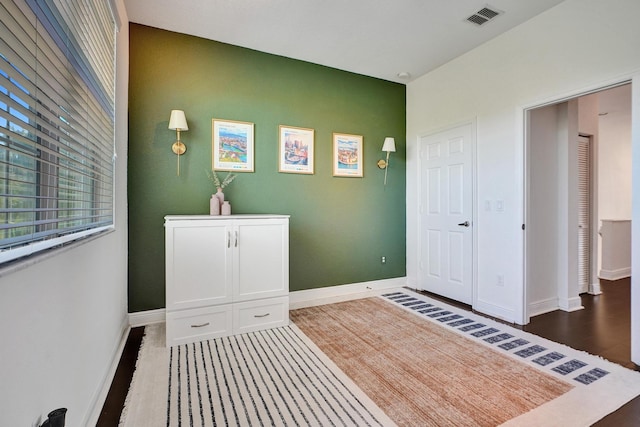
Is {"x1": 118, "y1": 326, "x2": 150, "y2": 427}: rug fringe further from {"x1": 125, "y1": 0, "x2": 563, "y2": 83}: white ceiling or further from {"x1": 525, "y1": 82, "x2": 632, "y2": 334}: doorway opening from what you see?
{"x1": 525, "y1": 82, "x2": 632, "y2": 334}: doorway opening

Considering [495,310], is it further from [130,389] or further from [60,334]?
[60,334]

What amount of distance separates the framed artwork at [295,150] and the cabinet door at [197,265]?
123 centimetres

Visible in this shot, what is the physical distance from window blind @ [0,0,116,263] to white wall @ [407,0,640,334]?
11.3 feet

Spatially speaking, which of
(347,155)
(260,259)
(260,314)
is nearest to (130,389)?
(260,314)

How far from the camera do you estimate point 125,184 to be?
9.23 feet

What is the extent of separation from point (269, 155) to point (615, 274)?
18.1 ft

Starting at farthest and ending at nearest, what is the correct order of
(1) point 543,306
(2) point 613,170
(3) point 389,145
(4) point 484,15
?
1. (2) point 613,170
2. (3) point 389,145
3. (1) point 543,306
4. (4) point 484,15

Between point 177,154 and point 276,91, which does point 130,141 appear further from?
point 276,91

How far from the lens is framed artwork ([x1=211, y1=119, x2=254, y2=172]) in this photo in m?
3.24

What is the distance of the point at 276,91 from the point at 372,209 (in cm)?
192

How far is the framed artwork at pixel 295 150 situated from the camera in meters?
3.58

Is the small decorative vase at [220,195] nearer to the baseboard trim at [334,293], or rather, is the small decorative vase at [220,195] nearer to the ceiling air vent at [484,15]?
the baseboard trim at [334,293]

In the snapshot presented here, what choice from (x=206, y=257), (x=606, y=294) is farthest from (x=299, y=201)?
(x=606, y=294)

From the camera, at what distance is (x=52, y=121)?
3.75ft
